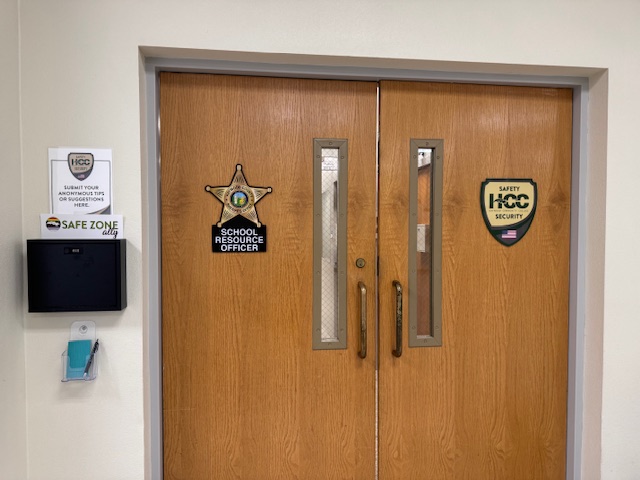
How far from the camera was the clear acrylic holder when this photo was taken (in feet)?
4.37

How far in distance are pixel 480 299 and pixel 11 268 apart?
64.0 inches

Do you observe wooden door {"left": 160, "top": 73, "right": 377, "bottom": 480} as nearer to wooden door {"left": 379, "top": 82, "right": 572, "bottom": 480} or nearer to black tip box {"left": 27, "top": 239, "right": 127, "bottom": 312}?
wooden door {"left": 379, "top": 82, "right": 572, "bottom": 480}

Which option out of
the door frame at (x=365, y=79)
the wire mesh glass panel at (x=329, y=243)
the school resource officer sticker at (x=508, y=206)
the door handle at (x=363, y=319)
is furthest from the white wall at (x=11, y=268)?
the school resource officer sticker at (x=508, y=206)

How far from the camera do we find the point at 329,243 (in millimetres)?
1584

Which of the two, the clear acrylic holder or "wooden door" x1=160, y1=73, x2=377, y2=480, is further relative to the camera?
"wooden door" x1=160, y1=73, x2=377, y2=480

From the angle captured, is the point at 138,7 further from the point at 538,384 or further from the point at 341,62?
the point at 538,384

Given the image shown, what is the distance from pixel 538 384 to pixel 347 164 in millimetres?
1170

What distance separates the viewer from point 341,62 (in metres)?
1.49

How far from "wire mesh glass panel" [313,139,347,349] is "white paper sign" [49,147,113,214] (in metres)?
0.71

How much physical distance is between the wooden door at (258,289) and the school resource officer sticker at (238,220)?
0.02 metres

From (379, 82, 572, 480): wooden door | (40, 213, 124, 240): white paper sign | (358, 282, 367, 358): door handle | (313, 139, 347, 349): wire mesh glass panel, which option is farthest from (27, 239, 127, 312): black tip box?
(379, 82, 572, 480): wooden door

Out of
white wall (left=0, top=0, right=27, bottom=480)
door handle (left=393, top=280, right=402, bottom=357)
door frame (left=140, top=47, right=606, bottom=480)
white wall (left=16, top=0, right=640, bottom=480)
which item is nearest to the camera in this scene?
white wall (left=0, top=0, right=27, bottom=480)

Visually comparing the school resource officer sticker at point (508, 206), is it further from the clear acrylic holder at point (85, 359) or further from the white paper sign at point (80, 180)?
the clear acrylic holder at point (85, 359)

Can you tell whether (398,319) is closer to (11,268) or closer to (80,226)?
(80,226)
